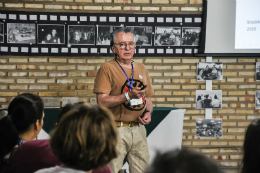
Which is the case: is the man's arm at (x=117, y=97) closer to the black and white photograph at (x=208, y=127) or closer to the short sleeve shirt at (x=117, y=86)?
the short sleeve shirt at (x=117, y=86)

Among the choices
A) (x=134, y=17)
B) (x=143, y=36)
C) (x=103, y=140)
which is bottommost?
(x=103, y=140)

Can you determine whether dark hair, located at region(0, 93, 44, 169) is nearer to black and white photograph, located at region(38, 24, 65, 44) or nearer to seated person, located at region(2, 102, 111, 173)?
seated person, located at region(2, 102, 111, 173)

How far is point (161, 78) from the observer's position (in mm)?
3338

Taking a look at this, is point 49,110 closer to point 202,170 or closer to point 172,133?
point 172,133

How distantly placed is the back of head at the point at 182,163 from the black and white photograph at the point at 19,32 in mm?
3068

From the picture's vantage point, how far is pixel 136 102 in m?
1.91

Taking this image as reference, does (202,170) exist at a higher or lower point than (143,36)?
lower

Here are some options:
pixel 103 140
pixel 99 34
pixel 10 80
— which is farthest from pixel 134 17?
pixel 103 140

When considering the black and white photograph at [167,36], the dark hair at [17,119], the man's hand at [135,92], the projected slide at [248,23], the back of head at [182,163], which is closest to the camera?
the back of head at [182,163]

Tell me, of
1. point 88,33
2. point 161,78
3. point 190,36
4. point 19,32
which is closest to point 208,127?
point 161,78

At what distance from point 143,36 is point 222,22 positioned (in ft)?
3.56

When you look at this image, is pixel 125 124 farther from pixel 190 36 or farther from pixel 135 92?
pixel 190 36

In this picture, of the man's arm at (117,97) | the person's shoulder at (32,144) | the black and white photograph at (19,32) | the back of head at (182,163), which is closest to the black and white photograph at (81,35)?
the black and white photograph at (19,32)

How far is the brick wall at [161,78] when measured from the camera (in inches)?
127
